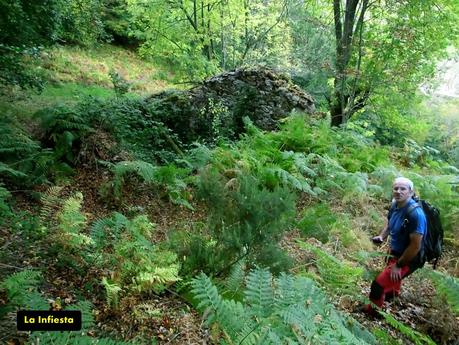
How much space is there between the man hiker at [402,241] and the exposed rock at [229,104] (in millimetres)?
4660

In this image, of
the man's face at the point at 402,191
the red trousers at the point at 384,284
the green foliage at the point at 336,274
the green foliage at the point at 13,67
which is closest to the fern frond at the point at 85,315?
the green foliage at the point at 336,274

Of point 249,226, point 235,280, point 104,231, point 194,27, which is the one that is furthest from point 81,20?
point 235,280

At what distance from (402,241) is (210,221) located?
6.90ft

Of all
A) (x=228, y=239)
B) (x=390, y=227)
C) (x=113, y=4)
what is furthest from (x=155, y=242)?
(x=113, y=4)

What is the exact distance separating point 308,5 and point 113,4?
11.9 m

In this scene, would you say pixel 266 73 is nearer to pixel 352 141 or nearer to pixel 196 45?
pixel 352 141

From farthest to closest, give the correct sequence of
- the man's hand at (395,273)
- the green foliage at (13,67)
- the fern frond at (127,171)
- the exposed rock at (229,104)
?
the exposed rock at (229,104), the green foliage at (13,67), the fern frond at (127,171), the man's hand at (395,273)

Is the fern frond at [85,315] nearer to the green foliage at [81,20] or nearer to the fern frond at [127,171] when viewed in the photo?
the fern frond at [127,171]

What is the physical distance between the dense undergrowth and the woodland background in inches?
0.8

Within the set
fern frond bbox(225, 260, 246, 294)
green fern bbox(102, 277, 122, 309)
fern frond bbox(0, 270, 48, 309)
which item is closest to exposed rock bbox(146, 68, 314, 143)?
fern frond bbox(225, 260, 246, 294)

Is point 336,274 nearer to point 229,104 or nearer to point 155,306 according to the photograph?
point 155,306

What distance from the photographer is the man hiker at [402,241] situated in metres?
3.98

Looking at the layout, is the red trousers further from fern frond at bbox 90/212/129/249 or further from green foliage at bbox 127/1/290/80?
green foliage at bbox 127/1/290/80

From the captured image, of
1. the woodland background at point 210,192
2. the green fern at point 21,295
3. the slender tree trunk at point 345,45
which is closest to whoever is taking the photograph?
the green fern at point 21,295
